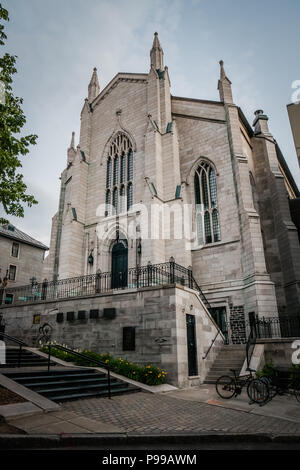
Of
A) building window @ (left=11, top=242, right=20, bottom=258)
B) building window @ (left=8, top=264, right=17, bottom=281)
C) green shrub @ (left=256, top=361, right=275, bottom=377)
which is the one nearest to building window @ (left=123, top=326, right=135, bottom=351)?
green shrub @ (left=256, top=361, right=275, bottom=377)

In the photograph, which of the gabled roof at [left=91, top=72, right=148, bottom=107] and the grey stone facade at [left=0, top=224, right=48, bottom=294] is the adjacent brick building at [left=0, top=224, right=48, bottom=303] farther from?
the gabled roof at [left=91, top=72, right=148, bottom=107]

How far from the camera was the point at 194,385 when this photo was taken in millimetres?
11578

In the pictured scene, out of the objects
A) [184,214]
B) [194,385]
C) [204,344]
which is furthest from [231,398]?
[184,214]

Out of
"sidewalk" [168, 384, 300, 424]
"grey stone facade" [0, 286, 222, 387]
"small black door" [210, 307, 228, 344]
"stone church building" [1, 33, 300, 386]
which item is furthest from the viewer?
"small black door" [210, 307, 228, 344]

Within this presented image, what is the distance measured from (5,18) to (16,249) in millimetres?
28280

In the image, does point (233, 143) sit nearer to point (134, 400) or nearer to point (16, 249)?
point (134, 400)

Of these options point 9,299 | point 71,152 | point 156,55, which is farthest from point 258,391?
point 9,299

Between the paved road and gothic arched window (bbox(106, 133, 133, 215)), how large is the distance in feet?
51.7

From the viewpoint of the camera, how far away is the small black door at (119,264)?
67.1 ft

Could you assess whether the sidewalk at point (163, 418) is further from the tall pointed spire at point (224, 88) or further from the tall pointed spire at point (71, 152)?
the tall pointed spire at point (71, 152)

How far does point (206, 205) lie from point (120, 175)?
7394 millimetres

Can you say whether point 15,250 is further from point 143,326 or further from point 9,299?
point 143,326

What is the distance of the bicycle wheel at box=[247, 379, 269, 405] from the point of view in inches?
325

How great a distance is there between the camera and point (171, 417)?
252 inches
